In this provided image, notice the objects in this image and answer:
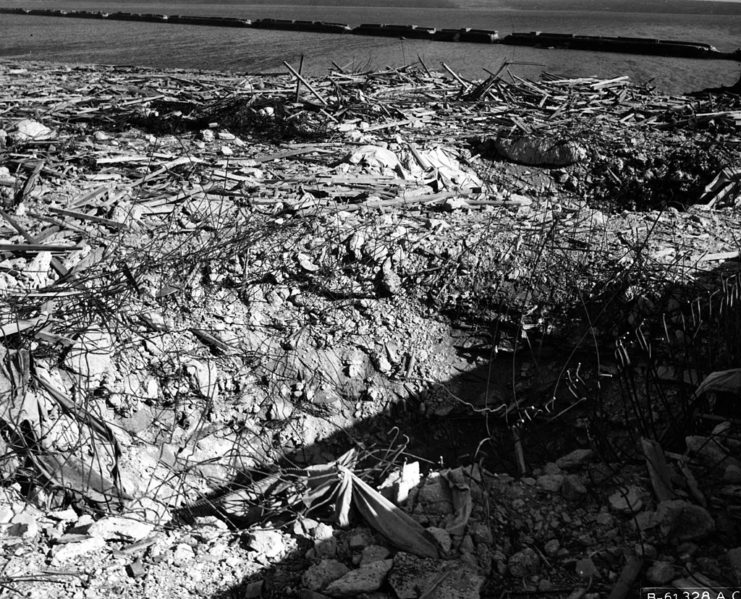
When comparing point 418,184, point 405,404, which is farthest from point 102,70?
point 405,404

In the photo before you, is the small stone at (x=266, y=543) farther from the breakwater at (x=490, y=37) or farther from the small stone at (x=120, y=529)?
the breakwater at (x=490, y=37)

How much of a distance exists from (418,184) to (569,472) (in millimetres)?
3043

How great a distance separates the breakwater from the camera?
581 inches

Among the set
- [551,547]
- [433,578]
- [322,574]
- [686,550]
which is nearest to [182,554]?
[322,574]

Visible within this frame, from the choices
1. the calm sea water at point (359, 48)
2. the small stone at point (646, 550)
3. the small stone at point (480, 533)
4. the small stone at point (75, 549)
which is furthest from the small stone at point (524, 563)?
the calm sea water at point (359, 48)

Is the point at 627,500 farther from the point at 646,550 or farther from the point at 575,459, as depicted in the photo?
the point at 575,459

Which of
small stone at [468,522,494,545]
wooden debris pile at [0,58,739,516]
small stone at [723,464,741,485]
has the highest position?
wooden debris pile at [0,58,739,516]

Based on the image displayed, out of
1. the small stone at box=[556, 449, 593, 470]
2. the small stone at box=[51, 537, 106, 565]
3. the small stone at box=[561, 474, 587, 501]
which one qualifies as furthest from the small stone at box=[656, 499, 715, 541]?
the small stone at box=[51, 537, 106, 565]

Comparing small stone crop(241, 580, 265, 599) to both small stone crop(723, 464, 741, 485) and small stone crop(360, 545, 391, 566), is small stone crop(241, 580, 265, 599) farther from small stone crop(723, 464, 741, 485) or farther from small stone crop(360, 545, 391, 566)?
small stone crop(723, 464, 741, 485)

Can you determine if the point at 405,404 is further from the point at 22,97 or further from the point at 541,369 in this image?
the point at 22,97

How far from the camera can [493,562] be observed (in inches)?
116

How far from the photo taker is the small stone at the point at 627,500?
3126 millimetres

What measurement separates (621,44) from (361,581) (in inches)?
609

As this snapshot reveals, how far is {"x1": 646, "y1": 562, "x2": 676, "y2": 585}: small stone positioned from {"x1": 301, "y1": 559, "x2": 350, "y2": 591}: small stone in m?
1.24
